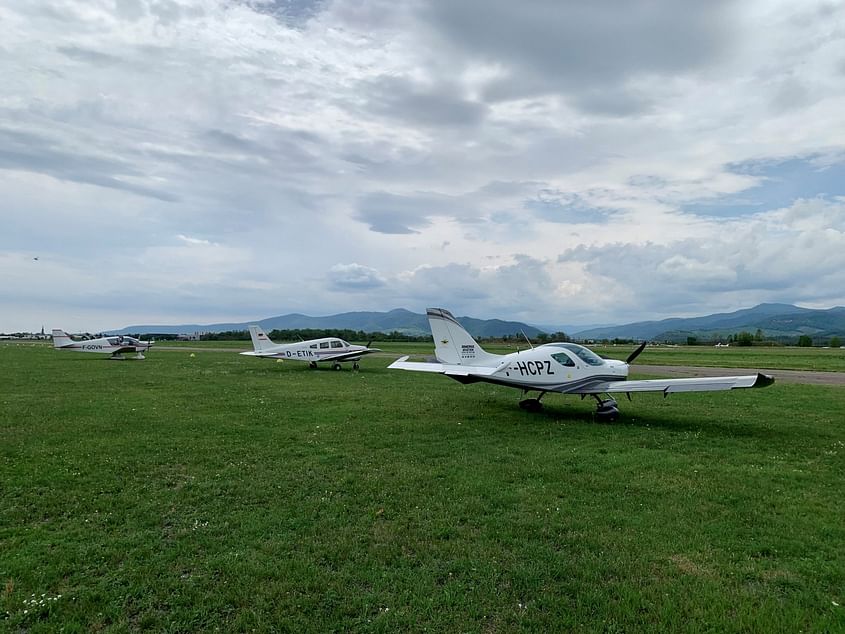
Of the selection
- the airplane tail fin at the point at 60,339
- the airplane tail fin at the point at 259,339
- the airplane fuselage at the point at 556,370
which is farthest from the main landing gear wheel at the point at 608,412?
the airplane tail fin at the point at 60,339

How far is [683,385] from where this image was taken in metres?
11.7

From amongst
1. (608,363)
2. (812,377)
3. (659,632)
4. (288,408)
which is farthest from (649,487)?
(812,377)

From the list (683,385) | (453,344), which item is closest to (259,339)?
(453,344)

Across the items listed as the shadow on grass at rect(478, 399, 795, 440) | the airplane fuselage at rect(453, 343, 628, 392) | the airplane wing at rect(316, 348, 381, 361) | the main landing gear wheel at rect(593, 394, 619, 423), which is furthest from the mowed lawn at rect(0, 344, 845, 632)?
the airplane wing at rect(316, 348, 381, 361)

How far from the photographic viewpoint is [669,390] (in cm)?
1175

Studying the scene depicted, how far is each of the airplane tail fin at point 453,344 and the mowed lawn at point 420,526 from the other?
10.2 feet

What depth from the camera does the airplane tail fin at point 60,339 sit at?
45.0 m

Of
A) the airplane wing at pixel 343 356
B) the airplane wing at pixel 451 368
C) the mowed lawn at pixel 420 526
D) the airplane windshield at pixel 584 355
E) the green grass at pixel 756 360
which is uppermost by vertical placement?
the airplane windshield at pixel 584 355

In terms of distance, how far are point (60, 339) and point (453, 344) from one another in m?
46.8

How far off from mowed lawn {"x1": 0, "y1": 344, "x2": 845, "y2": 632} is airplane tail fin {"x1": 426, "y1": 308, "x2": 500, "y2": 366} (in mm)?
3102

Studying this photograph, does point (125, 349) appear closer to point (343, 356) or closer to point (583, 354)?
point (343, 356)

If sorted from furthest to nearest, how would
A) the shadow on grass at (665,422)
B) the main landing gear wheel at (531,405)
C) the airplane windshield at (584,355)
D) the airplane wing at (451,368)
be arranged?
the main landing gear wheel at (531,405) → the airplane wing at (451,368) → the airplane windshield at (584,355) → the shadow on grass at (665,422)

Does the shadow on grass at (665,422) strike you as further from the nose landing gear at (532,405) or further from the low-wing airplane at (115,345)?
the low-wing airplane at (115,345)

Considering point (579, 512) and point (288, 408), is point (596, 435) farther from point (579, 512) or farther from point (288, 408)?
point (288, 408)
